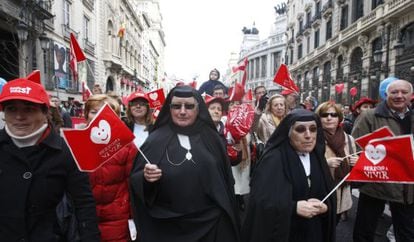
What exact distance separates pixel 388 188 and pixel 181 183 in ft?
7.32

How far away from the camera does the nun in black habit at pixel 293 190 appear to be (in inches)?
93.7

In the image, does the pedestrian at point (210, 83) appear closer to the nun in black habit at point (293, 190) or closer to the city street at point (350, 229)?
the city street at point (350, 229)

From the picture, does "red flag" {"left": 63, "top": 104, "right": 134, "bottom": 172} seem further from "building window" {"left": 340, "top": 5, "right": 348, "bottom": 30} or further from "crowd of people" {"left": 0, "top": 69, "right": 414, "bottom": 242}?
"building window" {"left": 340, "top": 5, "right": 348, "bottom": 30}

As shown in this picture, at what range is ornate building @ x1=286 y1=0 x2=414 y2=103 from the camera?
17297 mm

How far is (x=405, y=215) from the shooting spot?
3.27 meters

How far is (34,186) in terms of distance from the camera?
186 cm

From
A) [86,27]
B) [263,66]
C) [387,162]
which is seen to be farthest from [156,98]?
[263,66]

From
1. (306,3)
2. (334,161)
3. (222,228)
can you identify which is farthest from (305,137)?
(306,3)

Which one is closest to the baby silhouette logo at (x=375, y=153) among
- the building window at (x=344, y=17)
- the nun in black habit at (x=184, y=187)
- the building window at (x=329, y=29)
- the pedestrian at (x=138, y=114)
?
the nun in black habit at (x=184, y=187)

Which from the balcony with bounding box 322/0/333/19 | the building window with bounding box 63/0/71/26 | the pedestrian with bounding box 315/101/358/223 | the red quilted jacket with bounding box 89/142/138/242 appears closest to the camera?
the red quilted jacket with bounding box 89/142/138/242

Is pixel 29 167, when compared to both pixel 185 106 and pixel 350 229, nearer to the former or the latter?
pixel 185 106

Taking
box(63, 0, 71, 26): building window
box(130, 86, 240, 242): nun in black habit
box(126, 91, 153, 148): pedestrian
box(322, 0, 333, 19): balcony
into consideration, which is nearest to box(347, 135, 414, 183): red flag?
box(130, 86, 240, 242): nun in black habit

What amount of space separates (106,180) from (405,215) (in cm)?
307

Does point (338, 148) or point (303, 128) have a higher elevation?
point (303, 128)
